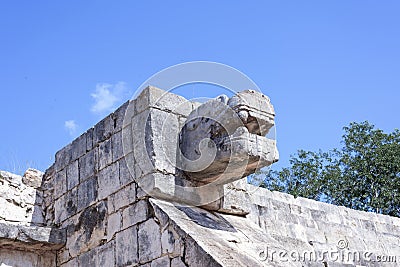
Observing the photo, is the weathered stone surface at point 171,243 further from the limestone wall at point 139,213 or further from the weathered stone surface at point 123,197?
the weathered stone surface at point 123,197

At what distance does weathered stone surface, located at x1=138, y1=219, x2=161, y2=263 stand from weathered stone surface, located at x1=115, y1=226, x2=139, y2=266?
7cm

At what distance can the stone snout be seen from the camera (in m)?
4.61

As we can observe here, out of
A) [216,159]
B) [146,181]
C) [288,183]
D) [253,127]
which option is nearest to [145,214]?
[146,181]

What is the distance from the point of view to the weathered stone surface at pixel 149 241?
4.61 metres

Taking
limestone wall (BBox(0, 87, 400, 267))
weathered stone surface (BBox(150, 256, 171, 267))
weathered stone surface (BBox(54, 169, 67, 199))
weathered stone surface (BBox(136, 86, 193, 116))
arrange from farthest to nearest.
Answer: weathered stone surface (BBox(54, 169, 67, 199))
weathered stone surface (BBox(136, 86, 193, 116))
limestone wall (BBox(0, 87, 400, 267))
weathered stone surface (BBox(150, 256, 171, 267))

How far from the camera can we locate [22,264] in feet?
18.4

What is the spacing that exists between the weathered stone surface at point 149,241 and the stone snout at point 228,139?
0.59 m

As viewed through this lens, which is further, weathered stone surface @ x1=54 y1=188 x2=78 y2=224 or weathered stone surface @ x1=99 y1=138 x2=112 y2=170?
weathered stone surface @ x1=54 y1=188 x2=78 y2=224

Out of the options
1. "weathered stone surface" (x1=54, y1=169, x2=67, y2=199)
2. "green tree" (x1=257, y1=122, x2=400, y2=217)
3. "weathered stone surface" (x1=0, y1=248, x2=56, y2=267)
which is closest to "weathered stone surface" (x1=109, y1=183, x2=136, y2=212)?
"weathered stone surface" (x1=54, y1=169, x2=67, y2=199)

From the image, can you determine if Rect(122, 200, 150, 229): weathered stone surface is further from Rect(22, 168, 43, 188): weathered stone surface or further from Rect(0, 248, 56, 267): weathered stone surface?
Rect(22, 168, 43, 188): weathered stone surface

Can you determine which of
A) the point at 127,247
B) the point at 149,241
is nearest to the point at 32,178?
the point at 127,247

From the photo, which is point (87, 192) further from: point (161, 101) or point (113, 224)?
point (161, 101)

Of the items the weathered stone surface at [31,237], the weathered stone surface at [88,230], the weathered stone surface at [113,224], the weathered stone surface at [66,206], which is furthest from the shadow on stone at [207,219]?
the weathered stone surface at [31,237]

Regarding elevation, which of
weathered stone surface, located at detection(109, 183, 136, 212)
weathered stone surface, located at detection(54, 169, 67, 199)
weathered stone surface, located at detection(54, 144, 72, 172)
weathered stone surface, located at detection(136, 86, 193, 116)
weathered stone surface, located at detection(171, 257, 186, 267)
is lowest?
weathered stone surface, located at detection(171, 257, 186, 267)
